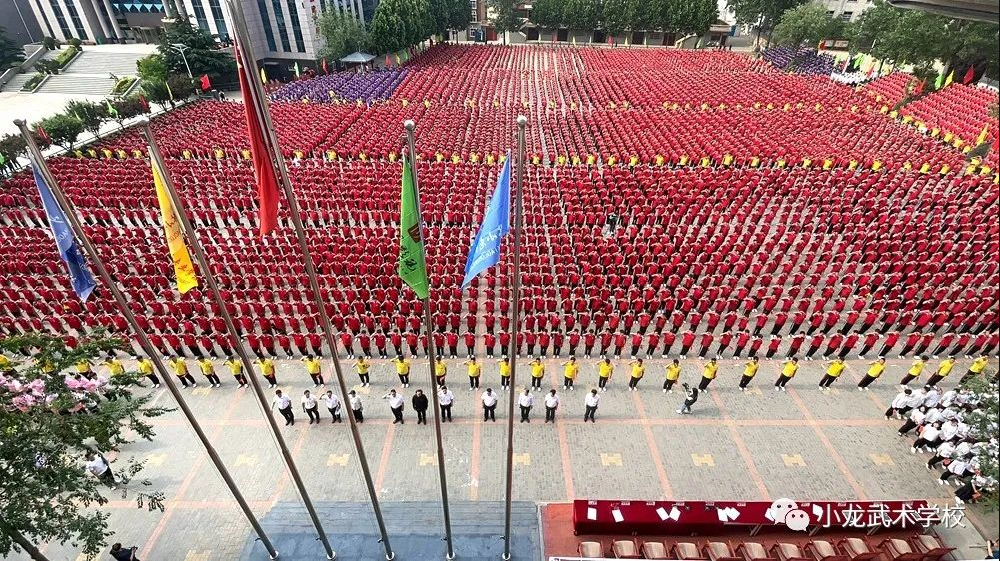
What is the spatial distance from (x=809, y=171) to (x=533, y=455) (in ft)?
80.4

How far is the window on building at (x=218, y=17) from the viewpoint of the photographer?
51031 millimetres

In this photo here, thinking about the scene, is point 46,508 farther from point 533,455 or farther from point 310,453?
point 533,455

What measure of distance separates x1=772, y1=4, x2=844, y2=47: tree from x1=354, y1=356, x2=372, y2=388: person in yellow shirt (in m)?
62.4

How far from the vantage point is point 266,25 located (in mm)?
53188

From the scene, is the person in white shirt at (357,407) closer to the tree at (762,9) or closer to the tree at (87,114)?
the tree at (87,114)

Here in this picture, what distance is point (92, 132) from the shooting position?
33.4m

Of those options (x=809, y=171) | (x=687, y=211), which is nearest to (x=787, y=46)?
(x=809, y=171)

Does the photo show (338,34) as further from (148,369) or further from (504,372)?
(504,372)

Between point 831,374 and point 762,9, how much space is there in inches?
2686

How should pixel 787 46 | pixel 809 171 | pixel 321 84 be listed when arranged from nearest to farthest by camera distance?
pixel 809 171 → pixel 321 84 → pixel 787 46

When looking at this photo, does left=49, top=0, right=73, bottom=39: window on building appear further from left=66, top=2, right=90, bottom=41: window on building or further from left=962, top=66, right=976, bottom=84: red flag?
left=962, top=66, right=976, bottom=84: red flag

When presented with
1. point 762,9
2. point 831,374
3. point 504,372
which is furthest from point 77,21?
point 762,9

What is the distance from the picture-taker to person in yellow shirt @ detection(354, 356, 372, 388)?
42.9ft

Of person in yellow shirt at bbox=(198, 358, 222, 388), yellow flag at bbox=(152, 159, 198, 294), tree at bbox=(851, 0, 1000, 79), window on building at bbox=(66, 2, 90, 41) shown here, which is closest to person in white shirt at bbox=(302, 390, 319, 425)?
person in yellow shirt at bbox=(198, 358, 222, 388)
